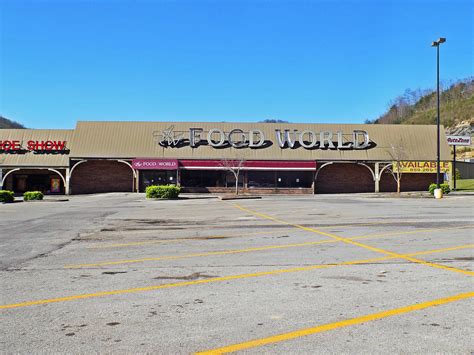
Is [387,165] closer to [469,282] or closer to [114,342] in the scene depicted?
[469,282]

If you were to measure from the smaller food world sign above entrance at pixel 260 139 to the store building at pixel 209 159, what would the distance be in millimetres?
92

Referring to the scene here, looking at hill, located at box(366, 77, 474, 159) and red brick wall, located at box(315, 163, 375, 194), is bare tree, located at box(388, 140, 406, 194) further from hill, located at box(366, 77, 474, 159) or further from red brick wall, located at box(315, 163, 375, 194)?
hill, located at box(366, 77, 474, 159)

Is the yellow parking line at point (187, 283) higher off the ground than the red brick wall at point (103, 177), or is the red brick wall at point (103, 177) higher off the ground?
the red brick wall at point (103, 177)

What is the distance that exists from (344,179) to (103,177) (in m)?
22.2

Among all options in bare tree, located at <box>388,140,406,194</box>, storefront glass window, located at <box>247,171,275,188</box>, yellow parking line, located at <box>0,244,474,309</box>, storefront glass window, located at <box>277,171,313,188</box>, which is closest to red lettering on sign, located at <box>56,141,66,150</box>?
storefront glass window, located at <box>247,171,275,188</box>

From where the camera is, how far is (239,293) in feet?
18.1

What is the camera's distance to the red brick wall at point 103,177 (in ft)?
131

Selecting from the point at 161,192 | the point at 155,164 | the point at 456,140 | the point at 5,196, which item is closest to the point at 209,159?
the point at 155,164

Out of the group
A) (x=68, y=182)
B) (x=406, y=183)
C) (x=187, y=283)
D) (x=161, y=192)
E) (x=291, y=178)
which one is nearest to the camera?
(x=187, y=283)

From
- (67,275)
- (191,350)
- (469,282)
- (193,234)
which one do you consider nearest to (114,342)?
(191,350)

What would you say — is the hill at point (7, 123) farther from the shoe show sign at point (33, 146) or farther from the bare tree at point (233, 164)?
the bare tree at point (233, 164)

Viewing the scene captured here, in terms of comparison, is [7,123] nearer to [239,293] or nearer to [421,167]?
[421,167]

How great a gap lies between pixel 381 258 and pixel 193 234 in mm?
5077

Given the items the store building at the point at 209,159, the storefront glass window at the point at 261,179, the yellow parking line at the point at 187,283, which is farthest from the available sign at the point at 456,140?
the yellow parking line at the point at 187,283
